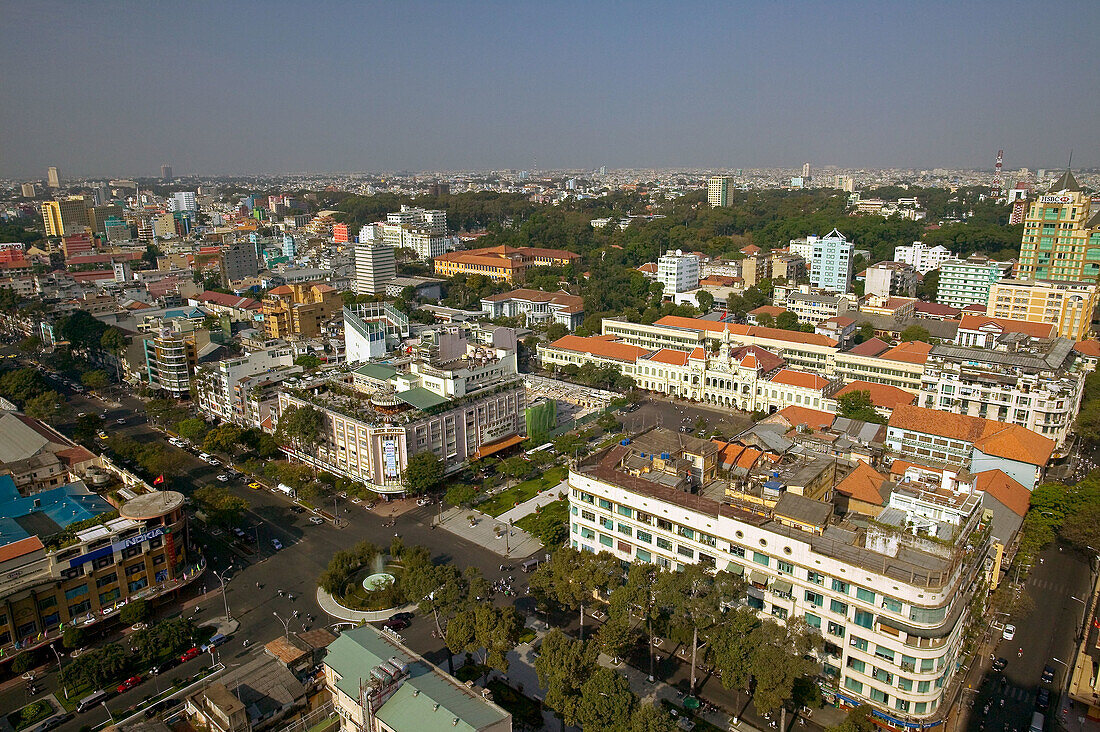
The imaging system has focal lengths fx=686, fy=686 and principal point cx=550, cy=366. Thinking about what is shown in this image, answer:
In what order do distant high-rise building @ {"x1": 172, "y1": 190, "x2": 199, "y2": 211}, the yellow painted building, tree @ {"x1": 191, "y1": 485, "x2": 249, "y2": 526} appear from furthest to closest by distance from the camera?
distant high-rise building @ {"x1": 172, "y1": 190, "x2": 199, "y2": 211} < the yellow painted building < tree @ {"x1": 191, "y1": 485, "x2": 249, "y2": 526}

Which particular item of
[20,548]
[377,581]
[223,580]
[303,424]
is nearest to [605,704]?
[377,581]

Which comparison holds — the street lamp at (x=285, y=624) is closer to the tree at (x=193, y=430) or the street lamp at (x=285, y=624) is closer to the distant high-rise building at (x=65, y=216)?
the tree at (x=193, y=430)

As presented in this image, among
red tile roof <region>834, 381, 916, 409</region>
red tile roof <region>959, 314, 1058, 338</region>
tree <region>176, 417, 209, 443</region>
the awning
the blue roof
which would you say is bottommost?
the awning

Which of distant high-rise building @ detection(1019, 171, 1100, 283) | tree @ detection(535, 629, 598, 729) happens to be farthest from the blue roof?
distant high-rise building @ detection(1019, 171, 1100, 283)

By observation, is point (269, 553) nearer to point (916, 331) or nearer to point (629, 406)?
point (629, 406)

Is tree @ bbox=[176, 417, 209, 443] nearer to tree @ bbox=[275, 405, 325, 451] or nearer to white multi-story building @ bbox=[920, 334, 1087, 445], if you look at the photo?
tree @ bbox=[275, 405, 325, 451]

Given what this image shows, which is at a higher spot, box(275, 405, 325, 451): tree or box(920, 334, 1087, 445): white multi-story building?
box(920, 334, 1087, 445): white multi-story building

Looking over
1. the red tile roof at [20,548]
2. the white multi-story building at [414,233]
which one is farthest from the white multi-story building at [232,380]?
the white multi-story building at [414,233]
